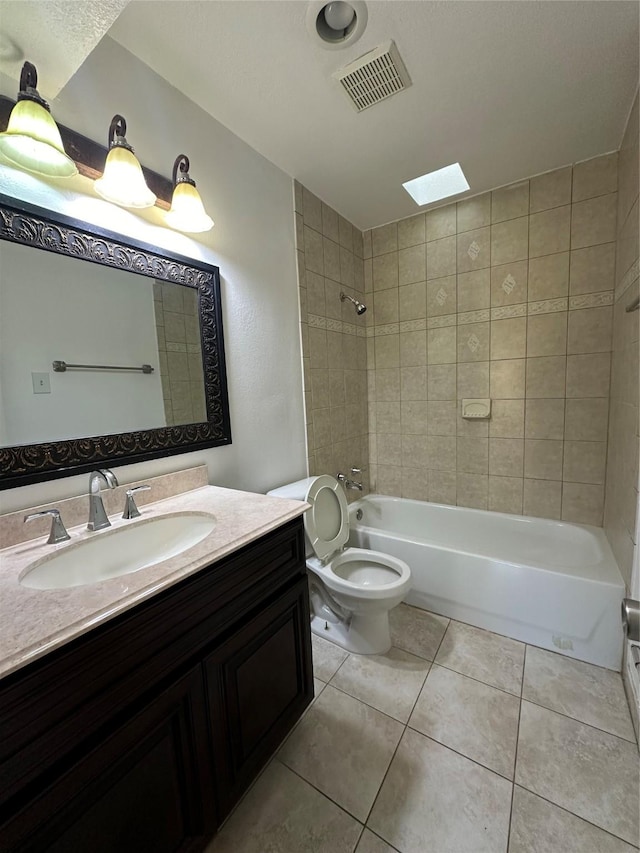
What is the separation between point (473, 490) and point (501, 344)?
103cm

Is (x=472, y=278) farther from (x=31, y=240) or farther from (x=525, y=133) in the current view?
(x=31, y=240)

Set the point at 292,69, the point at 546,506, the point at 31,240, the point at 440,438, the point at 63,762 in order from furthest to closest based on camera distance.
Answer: the point at 440,438, the point at 546,506, the point at 292,69, the point at 31,240, the point at 63,762

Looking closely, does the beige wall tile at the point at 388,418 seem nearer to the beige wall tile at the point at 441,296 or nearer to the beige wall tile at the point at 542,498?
the beige wall tile at the point at 441,296

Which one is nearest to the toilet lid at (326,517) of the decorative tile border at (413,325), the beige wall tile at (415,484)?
the beige wall tile at (415,484)

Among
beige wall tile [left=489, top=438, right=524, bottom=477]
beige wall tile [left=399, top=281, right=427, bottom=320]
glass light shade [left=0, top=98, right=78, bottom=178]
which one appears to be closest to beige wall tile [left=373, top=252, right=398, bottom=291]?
beige wall tile [left=399, top=281, right=427, bottom=320]

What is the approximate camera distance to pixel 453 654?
65.1 inches

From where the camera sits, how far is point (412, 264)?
99.0 inches

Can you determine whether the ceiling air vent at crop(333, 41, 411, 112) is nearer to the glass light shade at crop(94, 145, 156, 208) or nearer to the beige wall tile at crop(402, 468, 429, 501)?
the glass light shade at crop(94, 145, 156, 208)

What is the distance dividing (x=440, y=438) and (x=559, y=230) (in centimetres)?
146

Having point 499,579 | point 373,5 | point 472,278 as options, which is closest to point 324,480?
point 499,579

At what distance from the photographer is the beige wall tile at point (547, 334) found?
207cm

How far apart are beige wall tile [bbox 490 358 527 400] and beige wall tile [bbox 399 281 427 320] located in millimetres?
645

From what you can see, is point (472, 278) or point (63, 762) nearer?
point (63, 762)

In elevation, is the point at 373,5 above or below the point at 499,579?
above
